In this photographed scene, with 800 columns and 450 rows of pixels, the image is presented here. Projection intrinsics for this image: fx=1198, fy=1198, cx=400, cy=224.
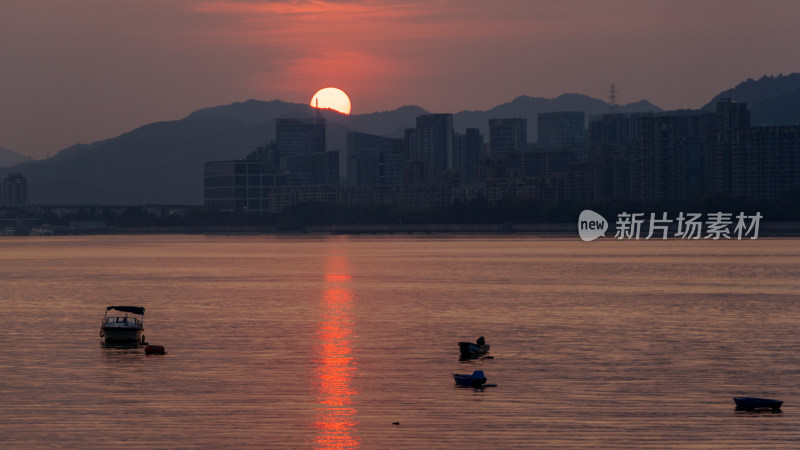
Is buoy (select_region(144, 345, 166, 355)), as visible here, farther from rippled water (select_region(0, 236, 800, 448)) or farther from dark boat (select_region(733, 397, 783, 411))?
dark boat (select_region(733, 397, 783, 411))

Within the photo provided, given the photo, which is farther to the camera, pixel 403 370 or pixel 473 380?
pixel 403 370

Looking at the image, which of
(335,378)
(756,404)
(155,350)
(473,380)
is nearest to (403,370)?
(335,378)

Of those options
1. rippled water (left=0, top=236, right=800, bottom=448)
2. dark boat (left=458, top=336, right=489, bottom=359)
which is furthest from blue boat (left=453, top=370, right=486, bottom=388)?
dark boat (left=458, top=336, right=489, bottom=359)

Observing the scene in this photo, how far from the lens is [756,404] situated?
1673 inches

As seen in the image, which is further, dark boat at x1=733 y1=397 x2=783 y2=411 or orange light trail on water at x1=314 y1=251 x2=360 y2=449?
dark boat at x1=733 y1=397 x2=783 y2=411

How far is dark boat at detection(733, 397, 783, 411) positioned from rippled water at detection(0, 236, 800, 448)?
37 cm

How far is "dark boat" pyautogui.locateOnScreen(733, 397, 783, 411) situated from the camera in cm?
4250

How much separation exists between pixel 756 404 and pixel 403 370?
57.8 feet

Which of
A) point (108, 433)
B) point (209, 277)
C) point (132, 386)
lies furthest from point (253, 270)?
point (108, 433)

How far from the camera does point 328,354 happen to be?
204ft

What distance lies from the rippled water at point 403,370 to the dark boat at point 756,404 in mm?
375

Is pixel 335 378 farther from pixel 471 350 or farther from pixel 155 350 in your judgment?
pixel 155 350

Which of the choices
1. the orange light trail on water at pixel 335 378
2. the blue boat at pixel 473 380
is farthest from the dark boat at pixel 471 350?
the blue boat at pixel 473 380

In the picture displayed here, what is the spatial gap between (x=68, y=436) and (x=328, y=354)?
935 inches
